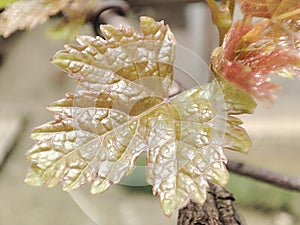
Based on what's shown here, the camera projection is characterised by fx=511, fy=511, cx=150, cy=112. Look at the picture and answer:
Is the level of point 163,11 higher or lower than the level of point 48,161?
lower

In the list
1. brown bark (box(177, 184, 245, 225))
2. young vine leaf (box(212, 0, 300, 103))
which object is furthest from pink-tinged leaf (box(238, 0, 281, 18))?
brown bark (box(177, 184, 245, 225))

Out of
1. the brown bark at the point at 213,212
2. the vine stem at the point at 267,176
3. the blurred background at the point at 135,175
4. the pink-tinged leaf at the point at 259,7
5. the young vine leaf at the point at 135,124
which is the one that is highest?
the pink-tinged leaf at the point at 259,7

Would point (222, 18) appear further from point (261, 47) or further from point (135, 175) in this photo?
point (135, 175)

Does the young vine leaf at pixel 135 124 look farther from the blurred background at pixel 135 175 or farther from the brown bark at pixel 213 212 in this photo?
the blurred background at pixel 135 175

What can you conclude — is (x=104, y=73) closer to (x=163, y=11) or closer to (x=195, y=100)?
(x=195, y=100)

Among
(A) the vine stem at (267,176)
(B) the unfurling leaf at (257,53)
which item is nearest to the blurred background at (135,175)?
(A) the vine stem at (267,176)

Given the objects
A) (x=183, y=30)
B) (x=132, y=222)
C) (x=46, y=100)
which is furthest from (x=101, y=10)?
(x=183, y=30)

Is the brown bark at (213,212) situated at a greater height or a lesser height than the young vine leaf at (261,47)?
lesser
